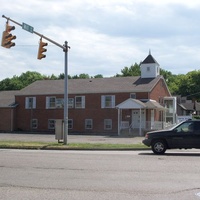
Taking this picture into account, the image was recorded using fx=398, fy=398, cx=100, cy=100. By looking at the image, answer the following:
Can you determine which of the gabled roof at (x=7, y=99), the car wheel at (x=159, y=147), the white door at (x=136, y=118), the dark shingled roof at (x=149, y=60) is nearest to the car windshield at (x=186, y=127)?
the car wheel at (x=159, y=147)

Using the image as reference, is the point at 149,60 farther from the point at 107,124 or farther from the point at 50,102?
the point at 50,102

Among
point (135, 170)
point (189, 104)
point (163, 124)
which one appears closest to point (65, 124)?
point (135, 170)

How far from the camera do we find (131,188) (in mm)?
9562

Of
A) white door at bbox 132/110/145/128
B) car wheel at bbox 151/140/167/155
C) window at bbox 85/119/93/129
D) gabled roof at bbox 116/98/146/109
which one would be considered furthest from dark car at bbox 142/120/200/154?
window at bbox 85/119/93/129

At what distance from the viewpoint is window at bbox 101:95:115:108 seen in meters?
48.7

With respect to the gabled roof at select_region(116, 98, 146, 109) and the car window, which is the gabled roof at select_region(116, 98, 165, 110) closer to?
the gabled roof at select_region(116, 98, 146, 109)

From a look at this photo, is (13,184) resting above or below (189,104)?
below

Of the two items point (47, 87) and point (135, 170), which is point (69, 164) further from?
point (47, 87)

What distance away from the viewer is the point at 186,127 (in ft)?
64.1

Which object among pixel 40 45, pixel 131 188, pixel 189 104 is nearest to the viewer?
pixel 131 188

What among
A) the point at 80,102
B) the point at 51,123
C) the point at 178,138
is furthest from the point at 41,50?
the point at 51,123

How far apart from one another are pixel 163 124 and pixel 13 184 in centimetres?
3594

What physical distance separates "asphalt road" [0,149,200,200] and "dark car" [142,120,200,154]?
4.28 meters

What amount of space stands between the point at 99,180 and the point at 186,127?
9.82 metres
